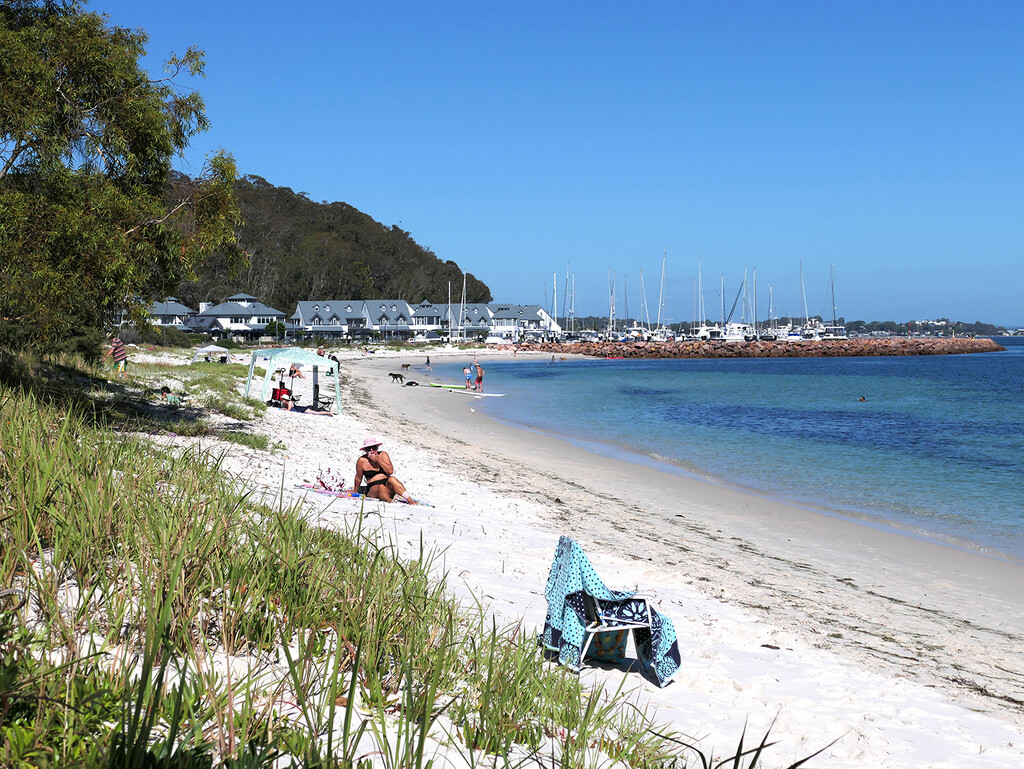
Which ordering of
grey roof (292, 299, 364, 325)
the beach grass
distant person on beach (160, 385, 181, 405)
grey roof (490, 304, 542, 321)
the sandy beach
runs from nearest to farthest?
the beach grass, the sandy beach, distant person on beach (160, 385, 181, 405), grey roof (292, 299, 364, 325), grey roof (490, 304, 542, 321)

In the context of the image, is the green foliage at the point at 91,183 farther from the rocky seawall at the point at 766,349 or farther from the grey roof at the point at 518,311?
the grey roof at the point at 518,311

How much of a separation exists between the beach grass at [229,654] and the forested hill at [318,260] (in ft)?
336

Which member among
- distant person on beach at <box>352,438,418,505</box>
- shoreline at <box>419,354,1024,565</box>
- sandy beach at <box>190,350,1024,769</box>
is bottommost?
shoreline at <box>419,354,1024,565</box>

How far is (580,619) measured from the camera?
194 inches

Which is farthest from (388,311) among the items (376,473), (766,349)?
(376,473)

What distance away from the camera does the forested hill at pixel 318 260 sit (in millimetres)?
113062

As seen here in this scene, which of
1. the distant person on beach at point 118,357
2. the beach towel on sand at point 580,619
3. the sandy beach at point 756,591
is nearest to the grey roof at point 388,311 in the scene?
the distant person on beach at point 118,357

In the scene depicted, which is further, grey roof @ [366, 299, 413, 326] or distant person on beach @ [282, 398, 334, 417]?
grey roof @ [366, 299, 413, 326]

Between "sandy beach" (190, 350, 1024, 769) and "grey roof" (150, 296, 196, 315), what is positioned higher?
"grey roof" (150, 296, 196, 315)

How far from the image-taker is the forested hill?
11306cm

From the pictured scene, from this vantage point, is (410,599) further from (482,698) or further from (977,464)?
(977,464)

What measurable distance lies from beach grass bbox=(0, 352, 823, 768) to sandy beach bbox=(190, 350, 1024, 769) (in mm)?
1389

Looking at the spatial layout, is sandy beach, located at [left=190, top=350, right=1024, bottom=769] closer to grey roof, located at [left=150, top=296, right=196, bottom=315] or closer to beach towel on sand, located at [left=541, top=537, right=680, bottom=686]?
beach towel on sand, located at [left=541, top=537, right=680, bottom=686]

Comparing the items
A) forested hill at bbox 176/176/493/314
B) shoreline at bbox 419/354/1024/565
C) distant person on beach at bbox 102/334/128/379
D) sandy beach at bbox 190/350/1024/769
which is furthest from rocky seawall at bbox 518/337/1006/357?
sandy beach at bbox 190/350/1024/769
